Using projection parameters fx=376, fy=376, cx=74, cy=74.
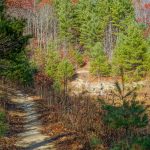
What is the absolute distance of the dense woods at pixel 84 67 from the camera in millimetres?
10065

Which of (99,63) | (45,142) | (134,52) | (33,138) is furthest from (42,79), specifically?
(45,142)

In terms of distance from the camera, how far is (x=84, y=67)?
212 feet

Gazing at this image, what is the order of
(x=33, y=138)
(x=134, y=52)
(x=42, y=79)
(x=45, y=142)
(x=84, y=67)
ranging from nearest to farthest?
(x=45, y=142)
(x=33, y=138)
(x=134, y=52)
(x=42, y=79)
(x=84, y=67)

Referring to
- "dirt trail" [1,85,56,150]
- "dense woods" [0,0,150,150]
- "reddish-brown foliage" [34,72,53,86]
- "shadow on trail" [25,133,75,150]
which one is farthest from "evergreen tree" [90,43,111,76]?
"shadow on trail" [25,133,75,150]

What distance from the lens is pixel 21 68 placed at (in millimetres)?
30375

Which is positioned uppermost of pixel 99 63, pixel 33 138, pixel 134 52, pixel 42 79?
pixel 134 52

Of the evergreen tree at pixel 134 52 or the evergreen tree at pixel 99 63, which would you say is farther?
the evergreen tree at pixel 99 63

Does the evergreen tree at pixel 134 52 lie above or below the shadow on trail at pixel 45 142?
above

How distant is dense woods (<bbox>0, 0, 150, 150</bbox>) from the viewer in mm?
10065

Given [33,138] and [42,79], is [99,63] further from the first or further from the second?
[33,138]

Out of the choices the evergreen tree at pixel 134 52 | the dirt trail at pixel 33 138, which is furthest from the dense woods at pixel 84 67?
the dirt trail at pixel 33 138

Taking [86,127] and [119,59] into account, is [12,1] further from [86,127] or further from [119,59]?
[86,127]

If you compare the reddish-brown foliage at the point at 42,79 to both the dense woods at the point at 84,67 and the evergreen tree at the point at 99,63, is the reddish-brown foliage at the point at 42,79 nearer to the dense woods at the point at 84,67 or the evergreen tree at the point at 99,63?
the dense woods at the point at 84,67

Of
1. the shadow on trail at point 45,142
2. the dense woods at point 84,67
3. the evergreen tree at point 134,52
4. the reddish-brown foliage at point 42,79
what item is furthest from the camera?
the reddish-brown foliage at point 42,79
